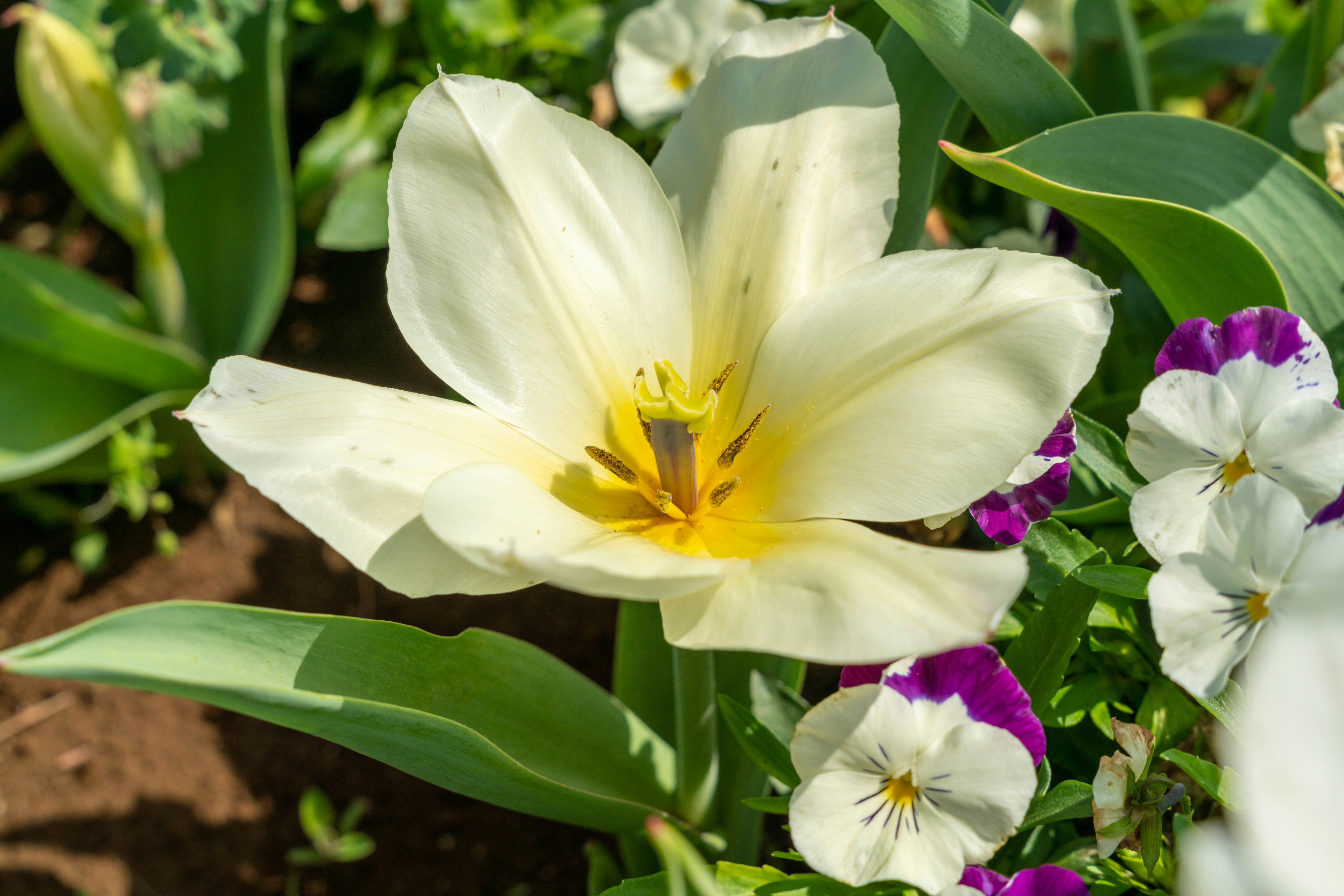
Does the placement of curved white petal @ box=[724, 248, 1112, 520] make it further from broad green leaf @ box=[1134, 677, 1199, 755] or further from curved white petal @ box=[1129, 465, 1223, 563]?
broad green leaf @ box=[1134, 677, 1199, 755]

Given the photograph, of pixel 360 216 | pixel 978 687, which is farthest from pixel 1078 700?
pixel 360 216

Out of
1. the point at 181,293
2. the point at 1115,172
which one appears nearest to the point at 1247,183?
the point at 1115,172

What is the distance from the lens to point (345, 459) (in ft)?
1.74

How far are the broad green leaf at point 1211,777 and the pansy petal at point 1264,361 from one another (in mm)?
191

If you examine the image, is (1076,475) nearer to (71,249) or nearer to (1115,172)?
(1115,172)

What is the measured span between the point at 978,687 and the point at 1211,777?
0.44 ft

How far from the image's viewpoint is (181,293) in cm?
137

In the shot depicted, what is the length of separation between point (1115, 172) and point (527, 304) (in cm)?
47

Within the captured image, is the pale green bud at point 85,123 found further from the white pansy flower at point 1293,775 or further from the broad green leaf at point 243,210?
the white pansy flower at point 1293,775

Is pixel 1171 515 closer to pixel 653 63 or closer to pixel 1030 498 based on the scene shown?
pixel 1030 498

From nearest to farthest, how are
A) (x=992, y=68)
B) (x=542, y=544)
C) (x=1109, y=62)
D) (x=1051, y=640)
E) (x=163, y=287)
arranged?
(x=542, y=544) → (x=1051, y=640) → (x=992, y=68) → (x=1109, y=62) → (x=163, y=287)

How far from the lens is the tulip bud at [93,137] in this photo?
1133mm

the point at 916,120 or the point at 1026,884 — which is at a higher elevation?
the point at 916,120

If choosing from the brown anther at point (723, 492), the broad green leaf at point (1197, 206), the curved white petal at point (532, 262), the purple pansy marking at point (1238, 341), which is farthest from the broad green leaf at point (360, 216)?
the purple pansy marking at point (1238, 341)
